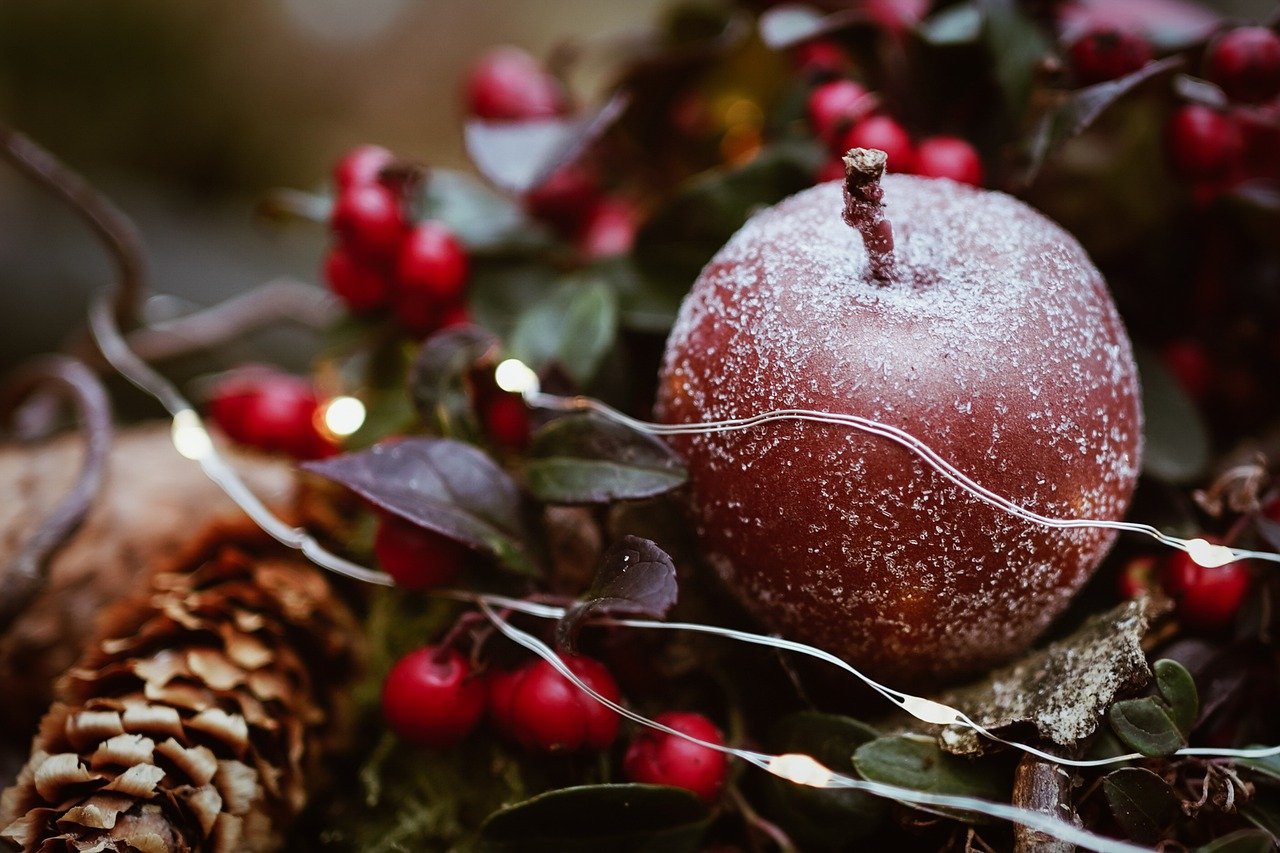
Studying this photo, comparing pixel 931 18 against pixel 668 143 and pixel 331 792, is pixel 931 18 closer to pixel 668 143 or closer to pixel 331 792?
pixel 668 143

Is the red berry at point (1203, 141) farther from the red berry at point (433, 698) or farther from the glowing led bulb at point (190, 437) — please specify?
the glowing led bulb at point (190, 437)

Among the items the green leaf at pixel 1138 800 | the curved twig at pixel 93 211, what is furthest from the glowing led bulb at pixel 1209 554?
the curved twig at pixel 93 211

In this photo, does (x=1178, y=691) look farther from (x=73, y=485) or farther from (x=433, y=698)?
(x=73, y=485)

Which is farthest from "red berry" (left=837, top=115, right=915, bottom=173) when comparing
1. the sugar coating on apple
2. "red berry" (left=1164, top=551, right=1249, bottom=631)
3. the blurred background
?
the blurred background

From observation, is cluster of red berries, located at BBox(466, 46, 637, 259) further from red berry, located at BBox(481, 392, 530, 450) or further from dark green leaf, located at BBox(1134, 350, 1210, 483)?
dark green leaf, located at BBox(1134, 350, 1210, 483)

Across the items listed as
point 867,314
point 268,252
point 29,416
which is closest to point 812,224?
point 867,314
